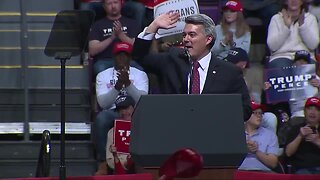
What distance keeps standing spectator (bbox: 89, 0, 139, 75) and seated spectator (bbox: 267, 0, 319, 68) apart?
63.5 inches

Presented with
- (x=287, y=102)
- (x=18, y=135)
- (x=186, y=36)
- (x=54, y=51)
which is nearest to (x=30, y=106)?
(x=18, y=135)

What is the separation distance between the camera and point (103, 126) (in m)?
10.7

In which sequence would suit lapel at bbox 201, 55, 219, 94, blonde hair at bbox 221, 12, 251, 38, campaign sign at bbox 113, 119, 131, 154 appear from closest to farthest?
1. suit lapel at bbox 201, 55, 219, 94
2. campaign sign at bbox 113, 119, 131, 154
3. blonde hair at bbox 221, 12, 251, 38

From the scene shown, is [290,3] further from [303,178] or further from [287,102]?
[303,178]

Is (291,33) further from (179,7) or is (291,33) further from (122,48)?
(179,7)

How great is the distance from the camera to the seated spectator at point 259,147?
34.2 feet

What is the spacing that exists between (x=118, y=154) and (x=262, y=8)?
3.38 m

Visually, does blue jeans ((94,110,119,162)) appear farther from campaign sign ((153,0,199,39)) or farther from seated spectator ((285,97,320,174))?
campaign sign ((153,0,199,39))

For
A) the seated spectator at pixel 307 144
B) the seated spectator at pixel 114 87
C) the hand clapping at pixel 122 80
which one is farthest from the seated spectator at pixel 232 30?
the seated spectator at pixel 307 144

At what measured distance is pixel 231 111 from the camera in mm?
6090

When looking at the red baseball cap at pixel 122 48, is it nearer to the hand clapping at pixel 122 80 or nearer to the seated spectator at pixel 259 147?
the hand clapping at pixel 122 80

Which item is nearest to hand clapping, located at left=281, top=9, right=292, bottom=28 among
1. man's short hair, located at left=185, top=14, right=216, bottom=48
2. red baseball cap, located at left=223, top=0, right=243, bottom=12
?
red baseball cap, located at left=223, top=0, right=243, bottom=12

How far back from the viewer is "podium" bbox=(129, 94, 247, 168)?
5.91 meters

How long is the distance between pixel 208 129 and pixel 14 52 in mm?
5804
